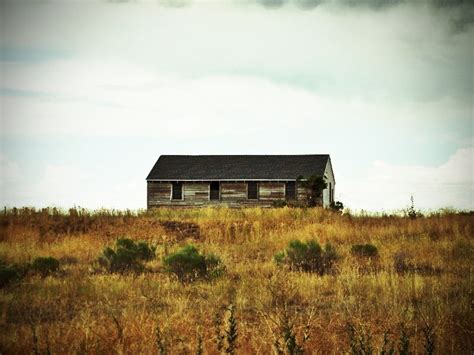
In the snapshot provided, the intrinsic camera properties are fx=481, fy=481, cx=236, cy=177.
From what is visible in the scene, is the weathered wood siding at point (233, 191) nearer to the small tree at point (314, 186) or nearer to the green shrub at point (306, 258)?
the small tree at point (314, 186)

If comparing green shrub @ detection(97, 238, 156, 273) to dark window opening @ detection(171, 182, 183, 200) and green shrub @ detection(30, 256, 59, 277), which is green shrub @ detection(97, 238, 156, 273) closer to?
green shrub @ detection(30, 256, 59, 277)

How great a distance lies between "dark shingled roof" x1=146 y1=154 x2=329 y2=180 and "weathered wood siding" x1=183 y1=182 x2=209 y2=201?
0.63 meters

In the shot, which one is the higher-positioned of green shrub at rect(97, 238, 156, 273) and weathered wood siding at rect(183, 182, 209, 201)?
weathered wood siding at rect(183, 182, 209, 201)

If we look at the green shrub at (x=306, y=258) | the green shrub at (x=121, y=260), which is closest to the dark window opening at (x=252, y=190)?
the green shrub at (x=306, y=258)

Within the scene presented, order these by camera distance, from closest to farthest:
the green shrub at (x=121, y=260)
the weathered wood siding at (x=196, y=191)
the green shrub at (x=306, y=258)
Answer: the green shrub at (x=121, y=260), the green shrub at (x=306, y=258), the weathered wood siding at (x=196, y=191)

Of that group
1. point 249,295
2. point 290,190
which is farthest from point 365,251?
point 290,190

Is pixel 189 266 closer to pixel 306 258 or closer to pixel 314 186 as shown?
pixel 306 258

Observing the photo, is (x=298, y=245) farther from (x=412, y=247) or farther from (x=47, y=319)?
(x=47, y=319)

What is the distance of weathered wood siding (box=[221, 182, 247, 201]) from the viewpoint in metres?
35.8

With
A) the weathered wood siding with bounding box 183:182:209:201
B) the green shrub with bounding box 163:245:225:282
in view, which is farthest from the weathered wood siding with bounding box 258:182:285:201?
the green shrub with bounding box 163:245:225:282

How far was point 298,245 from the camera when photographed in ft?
37.8

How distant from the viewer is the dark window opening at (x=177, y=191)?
36.5 metres

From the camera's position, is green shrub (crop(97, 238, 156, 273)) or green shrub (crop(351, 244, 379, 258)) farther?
green shrub (crop(351, 244, 379, 258))

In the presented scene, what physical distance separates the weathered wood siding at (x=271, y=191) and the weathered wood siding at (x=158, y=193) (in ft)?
23.0
